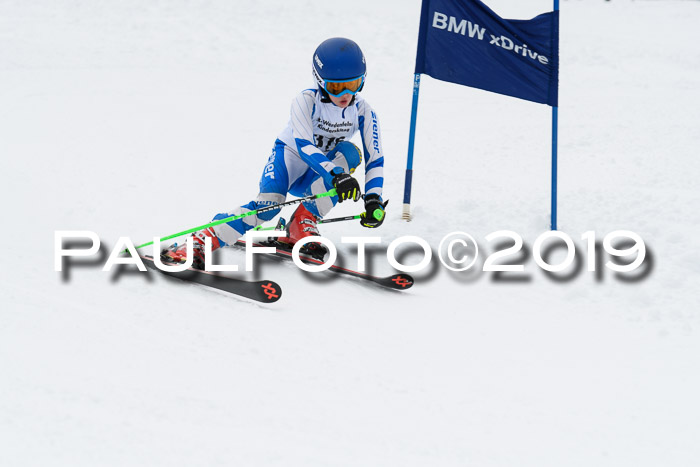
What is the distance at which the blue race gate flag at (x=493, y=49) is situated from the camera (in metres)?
5.98

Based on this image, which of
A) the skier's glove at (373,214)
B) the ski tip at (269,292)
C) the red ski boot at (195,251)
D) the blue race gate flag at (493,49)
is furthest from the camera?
the blue race gate flag at (493,49)

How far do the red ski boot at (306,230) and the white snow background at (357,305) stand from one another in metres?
0.25

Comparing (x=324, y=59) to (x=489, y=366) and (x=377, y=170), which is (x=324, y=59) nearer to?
(x=377, y=170)

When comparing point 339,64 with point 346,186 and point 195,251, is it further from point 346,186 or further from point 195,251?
point 195,251

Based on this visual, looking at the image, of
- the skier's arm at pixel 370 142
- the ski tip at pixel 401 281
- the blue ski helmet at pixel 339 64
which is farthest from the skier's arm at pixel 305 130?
the ski tip at pixel 401 281

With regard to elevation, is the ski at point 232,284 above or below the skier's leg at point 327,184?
below

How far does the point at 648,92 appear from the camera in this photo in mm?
9930

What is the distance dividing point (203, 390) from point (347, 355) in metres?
0.94

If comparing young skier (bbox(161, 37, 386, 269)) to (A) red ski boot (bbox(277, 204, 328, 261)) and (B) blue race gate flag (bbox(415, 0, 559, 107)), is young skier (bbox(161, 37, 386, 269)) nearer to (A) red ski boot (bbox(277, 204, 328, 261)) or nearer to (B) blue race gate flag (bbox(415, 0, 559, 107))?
(A) red ski boot (bbox(277, 204, 328, 261))

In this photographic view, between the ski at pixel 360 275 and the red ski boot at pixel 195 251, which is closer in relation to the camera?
the ski at pixel 360 275

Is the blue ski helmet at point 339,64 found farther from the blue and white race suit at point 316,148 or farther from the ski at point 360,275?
the ski at point 360,275

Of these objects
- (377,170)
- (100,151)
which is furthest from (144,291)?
(100,151)

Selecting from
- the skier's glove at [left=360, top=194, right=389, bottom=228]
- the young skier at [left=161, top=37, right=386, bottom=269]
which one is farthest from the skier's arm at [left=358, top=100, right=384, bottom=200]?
the skier's glove at [left=360, top=194, right=389, bottom=228]

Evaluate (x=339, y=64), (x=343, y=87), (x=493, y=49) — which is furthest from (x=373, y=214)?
(x=493, y=49)
